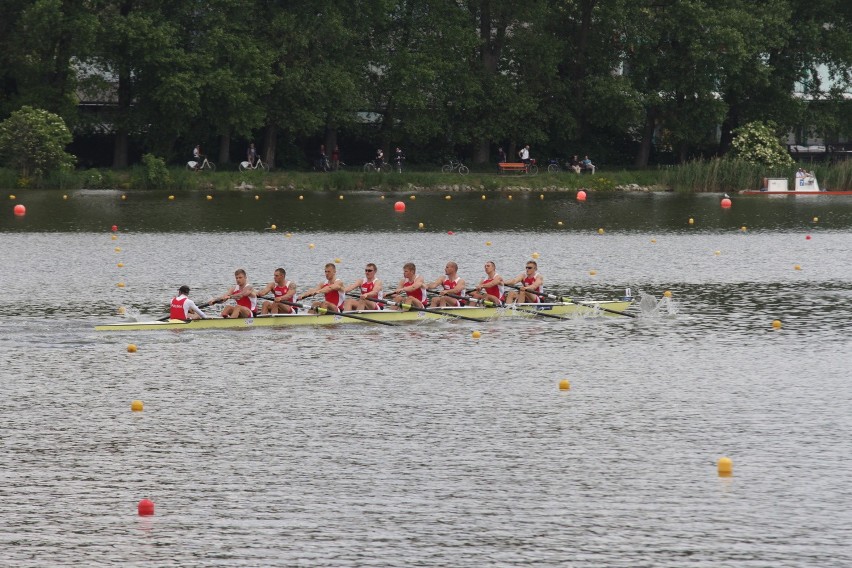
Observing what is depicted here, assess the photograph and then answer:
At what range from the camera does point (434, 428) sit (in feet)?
57.9

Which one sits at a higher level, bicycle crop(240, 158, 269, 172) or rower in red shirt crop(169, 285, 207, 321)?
bicycle crop(240, 158, 269, 172)

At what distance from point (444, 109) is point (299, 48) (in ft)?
27.4

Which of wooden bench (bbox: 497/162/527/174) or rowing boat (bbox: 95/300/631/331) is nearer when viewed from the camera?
rowing boat (bbox: 95/300/631/331)

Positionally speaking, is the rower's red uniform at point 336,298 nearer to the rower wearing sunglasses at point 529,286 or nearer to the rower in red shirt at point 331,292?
the rower in red shirt at point 331,292

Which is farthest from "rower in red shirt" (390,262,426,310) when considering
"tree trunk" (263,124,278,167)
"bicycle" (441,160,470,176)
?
"bicycle" (441,160,470,176)

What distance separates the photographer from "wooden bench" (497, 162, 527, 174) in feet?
219

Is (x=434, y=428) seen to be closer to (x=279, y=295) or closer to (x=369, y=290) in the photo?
(x=279, y=295)

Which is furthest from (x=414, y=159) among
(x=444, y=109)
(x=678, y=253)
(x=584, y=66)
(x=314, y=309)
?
(x=314, y=309)

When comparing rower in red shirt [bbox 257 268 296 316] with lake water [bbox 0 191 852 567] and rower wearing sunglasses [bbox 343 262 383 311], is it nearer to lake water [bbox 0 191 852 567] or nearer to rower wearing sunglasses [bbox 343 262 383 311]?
lake water [bbox 0 191 852 567]

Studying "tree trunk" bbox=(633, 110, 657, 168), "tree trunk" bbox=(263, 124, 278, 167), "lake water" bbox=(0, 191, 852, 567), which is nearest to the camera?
"lake water" bbox=(0, 191, 852, 567)

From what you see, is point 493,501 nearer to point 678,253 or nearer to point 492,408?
point 492,408

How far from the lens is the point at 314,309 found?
85.3 feet

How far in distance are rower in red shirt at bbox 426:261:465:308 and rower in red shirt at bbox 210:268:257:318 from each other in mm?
3644

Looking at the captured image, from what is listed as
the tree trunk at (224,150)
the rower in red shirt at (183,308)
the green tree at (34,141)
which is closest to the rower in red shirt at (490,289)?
the rower in red shirt at (183,308)
